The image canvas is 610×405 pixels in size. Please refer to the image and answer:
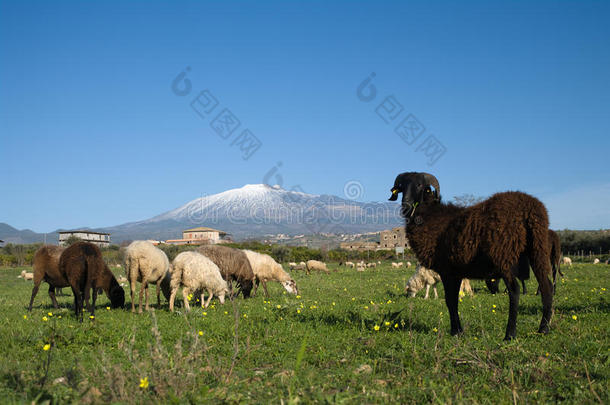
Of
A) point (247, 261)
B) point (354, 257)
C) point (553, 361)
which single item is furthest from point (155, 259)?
point (354, 257)

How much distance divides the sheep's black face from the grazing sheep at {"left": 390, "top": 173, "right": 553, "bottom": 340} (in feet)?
32.1

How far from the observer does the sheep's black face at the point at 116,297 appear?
13.2 m

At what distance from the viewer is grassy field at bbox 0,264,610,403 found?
12.7 feet

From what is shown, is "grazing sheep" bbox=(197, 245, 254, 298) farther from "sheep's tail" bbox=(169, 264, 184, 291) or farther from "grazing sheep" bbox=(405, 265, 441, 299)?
"grazing sheep" bbox=(405, 265, 441, 299)

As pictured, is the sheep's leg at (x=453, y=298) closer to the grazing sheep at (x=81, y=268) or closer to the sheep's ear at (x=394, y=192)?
the sheep's ear at (x=394, y=192)

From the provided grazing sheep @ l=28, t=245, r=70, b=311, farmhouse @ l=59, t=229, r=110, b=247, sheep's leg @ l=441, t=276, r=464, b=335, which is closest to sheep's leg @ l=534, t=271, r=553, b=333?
sheep's leg @ l=441, t=276, r=464, b=335

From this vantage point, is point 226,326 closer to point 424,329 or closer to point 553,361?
point 424,329

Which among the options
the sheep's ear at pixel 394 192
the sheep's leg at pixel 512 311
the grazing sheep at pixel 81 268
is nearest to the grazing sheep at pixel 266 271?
the grazing sheep at pixel 81 268

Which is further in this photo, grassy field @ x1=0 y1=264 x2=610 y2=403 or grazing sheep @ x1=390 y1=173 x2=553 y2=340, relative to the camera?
grazing sheep @ x1=390 y1=173 x2=553 y2=340

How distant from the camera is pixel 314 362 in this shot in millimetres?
5648

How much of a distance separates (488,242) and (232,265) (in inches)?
419

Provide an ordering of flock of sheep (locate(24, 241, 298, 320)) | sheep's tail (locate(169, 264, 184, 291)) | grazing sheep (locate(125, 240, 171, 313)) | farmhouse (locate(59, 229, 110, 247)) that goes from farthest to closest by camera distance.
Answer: farmhouse (locate(59, 229, 110, 247)), sheep's tail (locate(169, 264, 184, 291)), grazing sheep (locate(125, 240, 171, 313)), flock of sheep (locate(24, 241, 298, 320))

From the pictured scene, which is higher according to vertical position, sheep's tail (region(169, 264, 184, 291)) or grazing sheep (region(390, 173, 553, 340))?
grazing sheep (region(390, 173, 553, 340))

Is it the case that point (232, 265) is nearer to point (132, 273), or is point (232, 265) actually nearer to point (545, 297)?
point (132, 273)
